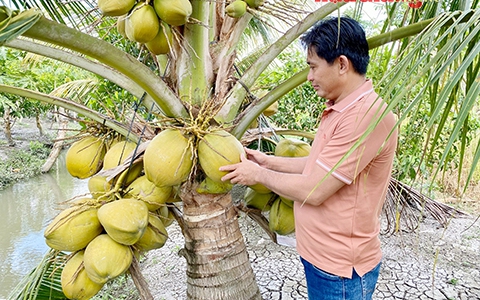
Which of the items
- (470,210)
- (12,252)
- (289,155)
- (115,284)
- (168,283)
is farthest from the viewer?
(12,252)

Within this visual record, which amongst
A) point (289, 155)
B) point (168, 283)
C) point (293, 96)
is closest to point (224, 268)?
point (289, 155)

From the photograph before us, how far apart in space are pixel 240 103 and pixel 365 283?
825mm

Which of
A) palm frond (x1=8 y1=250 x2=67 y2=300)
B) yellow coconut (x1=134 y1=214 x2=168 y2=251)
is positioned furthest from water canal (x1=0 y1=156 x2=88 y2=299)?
yellow coconut (x1=134 y1=214 x2=168 y2=251)

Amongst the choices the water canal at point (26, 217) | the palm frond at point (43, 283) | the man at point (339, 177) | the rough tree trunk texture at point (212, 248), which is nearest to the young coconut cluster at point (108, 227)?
the rough tree trunk texture at point (212, 248)

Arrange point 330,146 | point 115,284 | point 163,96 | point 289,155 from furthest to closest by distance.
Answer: point 115,284 → point 289,155 → point 163,96 → point 330,146

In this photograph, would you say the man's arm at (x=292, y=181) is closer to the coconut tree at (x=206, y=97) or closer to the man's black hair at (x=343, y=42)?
the coconut tree at (x=206, y=97)

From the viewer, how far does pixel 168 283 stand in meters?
3.88

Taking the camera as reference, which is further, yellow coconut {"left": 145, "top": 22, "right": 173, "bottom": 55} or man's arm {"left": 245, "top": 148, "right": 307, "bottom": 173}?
man's arm {"left": 245, "top": 148, "right": 307, "bottom": 173}

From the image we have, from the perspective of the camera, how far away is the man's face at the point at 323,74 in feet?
4.47

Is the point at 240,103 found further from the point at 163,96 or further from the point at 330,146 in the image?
the point at 330,146

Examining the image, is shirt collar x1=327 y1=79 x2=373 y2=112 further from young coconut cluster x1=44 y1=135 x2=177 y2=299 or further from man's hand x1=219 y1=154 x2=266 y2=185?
young coconut cluster x1=44 y1=135 x2=177 y2=299

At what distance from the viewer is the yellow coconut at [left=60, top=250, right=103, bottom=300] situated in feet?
4.59

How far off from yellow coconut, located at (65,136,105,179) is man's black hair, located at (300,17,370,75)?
39.2 inches

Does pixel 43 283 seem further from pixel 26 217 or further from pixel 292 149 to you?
pixel 26 217
